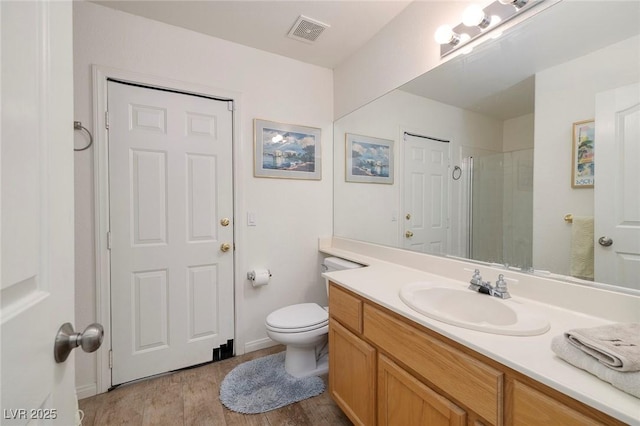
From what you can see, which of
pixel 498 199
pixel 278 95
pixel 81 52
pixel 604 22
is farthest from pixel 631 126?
pixel 81 52

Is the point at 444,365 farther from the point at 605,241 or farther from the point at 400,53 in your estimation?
the point at 400,53

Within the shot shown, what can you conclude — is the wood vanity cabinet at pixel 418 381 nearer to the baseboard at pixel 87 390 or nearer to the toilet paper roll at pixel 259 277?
the toilet paper roll at pixel 259 277

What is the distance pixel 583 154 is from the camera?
1.00m

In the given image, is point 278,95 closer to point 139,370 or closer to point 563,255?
point 563,255

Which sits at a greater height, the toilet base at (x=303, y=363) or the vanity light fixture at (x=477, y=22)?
the vanity light fixture at (x=477, y=22)

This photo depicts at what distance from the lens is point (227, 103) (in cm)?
207

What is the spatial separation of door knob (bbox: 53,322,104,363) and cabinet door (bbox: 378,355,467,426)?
98cm

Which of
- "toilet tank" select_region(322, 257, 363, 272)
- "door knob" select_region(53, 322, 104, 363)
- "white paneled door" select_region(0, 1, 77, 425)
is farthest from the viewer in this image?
"toilet tank" select_region(322, 257, 363, 272)

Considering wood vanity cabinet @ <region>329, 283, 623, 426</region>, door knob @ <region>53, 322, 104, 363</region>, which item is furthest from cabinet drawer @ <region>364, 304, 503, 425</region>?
door knob @ <region>53, 322, 104, 363</region>

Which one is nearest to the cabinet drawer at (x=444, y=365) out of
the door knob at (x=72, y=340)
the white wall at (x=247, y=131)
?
the door knob at (x=72, y=340)

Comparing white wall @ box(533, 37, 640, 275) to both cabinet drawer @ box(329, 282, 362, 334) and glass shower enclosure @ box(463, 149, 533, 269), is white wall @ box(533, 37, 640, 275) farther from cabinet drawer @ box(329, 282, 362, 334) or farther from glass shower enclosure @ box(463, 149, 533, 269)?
cabinet drawer @ box(329, 282, 362, 334)

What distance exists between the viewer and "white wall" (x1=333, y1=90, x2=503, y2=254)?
1492 mm

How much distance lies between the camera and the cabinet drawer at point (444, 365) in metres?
0.74

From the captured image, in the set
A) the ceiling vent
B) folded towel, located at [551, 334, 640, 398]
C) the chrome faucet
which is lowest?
folded towel, located at [551, 334, 640, 398]
